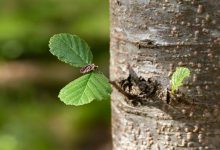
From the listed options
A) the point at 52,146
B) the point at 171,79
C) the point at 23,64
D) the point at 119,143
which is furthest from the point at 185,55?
the point at 23,64

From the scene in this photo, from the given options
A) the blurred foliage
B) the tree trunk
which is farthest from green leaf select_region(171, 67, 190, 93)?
the blurred foliage

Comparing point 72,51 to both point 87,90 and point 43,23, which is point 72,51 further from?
point 43,23

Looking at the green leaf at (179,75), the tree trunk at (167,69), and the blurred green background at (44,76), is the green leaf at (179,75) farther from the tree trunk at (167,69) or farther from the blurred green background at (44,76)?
the blurred green background at (44,76)

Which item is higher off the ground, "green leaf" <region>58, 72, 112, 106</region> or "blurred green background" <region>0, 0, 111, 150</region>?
"green leaf" <region>58, 72, 112, 106</region>

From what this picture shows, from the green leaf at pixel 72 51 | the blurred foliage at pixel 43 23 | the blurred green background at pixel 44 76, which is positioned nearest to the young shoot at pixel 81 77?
the green leaf at pixel 72 51

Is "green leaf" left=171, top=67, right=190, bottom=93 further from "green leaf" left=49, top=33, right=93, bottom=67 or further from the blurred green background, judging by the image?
the blurred green background

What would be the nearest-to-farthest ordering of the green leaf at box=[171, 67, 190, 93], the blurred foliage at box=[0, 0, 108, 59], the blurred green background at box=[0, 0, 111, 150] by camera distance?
1. the green leaf at box=[171, 67, 190, 93]
2. the blurred green background at box=[0, 0, 111, 150]
3. the blurred foliage at box=[0, 0, 108, 59]
